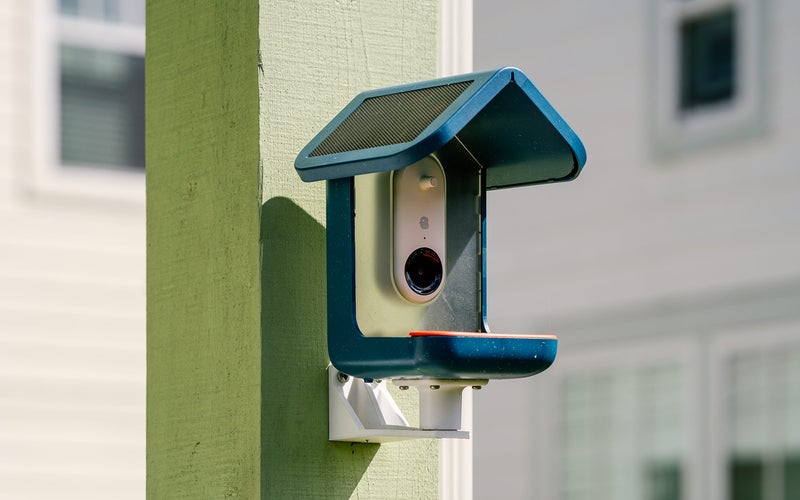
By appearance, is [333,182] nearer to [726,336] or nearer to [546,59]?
[726,336]

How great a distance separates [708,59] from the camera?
361 inches

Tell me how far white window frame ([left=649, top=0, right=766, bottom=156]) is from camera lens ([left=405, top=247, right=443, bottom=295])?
6437 mm

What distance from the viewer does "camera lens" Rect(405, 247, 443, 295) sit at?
8.17 feet

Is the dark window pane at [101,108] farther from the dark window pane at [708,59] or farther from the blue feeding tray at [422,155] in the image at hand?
the blue feeding tray at [422,155]

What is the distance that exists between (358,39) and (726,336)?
646cm

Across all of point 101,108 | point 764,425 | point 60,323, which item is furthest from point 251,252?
point 764,425

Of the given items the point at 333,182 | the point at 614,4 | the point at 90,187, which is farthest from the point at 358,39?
the point at 614,4

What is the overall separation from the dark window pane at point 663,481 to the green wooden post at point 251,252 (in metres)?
6.76

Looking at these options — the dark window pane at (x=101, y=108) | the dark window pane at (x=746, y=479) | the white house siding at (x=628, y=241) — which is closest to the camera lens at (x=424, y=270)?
the dark window pane at (x=101, y=108)

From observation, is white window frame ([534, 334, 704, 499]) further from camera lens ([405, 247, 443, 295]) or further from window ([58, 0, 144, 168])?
camera lens ([405, 247, 443, 295])

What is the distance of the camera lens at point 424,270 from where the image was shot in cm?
249

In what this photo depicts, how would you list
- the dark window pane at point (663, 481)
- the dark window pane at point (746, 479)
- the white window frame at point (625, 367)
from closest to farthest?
the dark window pane at point (746, 479)
the white window frame at point (625, 367)
the dark window pane at point (663, 481)

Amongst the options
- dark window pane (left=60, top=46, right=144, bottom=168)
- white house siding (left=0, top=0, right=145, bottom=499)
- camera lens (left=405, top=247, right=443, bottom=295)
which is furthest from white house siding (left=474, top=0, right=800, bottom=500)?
camera lens (left=405, top=247, right=443, bottom=295)

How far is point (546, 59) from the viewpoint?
1007 centimetres
